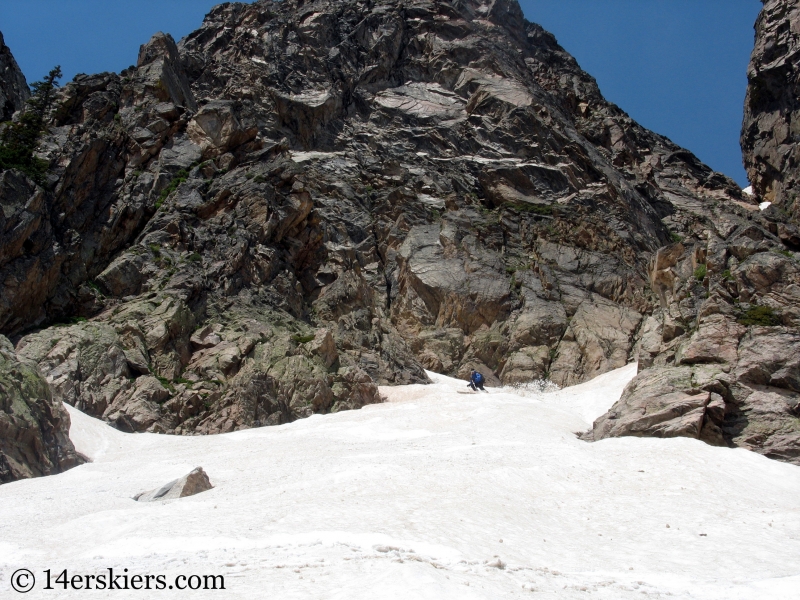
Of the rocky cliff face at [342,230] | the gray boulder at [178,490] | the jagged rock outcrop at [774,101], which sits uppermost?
the jagged rock outcrop at [774,101]

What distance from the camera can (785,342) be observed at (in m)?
21.7

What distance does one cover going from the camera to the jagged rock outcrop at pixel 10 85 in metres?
42.6

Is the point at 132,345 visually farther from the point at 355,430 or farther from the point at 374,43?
the point at 374,43

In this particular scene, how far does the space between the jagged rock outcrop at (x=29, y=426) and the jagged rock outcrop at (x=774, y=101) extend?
58890mm

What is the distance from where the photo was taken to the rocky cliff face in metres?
27.5

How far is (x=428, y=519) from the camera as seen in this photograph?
12.0 m

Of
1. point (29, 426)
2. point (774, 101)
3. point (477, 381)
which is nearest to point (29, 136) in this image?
point (29, 426)

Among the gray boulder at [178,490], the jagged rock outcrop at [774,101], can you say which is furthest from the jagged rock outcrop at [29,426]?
the jagged rock outcrop at [774,101]

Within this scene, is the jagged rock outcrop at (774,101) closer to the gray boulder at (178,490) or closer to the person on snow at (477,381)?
the person on snow at (477,381)

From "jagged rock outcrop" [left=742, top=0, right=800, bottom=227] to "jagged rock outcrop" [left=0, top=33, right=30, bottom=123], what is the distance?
60.3 m

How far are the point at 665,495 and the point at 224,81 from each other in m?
55.0

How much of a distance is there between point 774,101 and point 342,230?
47989 mm

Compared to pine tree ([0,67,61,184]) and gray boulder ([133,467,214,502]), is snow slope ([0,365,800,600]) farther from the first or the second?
pine tree ([0,67,61,184])

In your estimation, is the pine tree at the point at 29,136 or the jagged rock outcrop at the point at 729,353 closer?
the jagged rock outcrop at the point at 729,353
